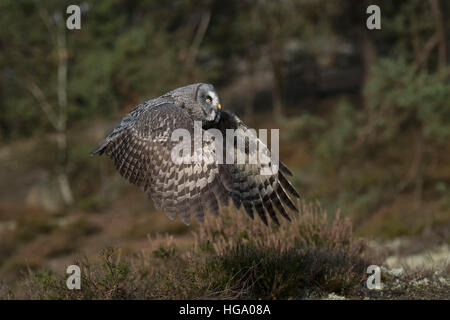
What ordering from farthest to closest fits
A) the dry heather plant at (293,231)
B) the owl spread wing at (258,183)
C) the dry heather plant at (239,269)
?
the dry heather plant at (293,231) → the owl spread wing at (258,183) → the dry heather plant at (239,269)

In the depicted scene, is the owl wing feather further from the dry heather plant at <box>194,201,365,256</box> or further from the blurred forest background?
the blurred forest background

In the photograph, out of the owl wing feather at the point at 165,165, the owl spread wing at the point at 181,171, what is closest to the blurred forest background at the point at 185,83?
the owl spread wing at the point at 181,171

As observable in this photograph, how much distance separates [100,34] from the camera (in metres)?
24.6

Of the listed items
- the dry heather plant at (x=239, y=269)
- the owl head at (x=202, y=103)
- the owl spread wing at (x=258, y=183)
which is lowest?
the dry heather plant at (x=239, y=269)

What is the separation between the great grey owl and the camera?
476 centimetres

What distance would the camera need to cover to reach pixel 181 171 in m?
4.86

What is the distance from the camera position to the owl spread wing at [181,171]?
4.76m

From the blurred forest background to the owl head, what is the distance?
278 inches

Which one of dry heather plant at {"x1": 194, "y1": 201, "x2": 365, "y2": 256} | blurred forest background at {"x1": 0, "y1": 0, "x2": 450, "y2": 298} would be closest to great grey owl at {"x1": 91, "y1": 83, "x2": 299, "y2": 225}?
dry heather plant at {"x1": 194, "y1": 201, "x2": 365, "y2": 256}

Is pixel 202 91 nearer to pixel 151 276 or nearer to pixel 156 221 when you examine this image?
pixel 151 276

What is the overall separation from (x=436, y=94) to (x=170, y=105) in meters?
9.75

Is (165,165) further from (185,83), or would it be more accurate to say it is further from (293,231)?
(185,83)

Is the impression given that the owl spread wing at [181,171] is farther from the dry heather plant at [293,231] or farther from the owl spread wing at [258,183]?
Answer: the dry heather plant at [293,231]

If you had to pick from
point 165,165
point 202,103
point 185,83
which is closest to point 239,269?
point 165,165
